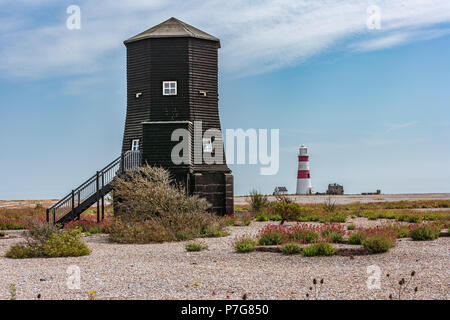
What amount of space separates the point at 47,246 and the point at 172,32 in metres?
16.7

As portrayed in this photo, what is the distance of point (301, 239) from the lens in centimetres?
1633

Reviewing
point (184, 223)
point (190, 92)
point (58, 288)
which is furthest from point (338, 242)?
point (190, 92)

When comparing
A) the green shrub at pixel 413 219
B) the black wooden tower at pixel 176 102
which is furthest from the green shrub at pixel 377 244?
the black wooden tower at pixel 176 102

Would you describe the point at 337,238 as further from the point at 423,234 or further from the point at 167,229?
the point at 167,229

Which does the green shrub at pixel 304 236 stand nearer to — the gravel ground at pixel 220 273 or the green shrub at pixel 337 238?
the green shrub at pixel 337 238

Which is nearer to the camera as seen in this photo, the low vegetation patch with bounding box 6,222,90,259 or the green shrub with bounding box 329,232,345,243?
the low vegetation patch with bounding box 6,222,90,259

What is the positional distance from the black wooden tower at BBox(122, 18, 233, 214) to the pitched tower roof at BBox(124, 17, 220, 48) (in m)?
0.05

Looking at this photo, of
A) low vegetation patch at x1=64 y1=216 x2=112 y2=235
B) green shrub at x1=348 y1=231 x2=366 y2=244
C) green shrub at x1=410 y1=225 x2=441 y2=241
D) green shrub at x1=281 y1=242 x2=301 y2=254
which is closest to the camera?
green shrub at x1=281 y1=242 x2=301 y2=254

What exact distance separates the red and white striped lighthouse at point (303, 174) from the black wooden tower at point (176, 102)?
33.9 meters

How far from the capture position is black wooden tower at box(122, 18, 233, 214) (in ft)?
90.3

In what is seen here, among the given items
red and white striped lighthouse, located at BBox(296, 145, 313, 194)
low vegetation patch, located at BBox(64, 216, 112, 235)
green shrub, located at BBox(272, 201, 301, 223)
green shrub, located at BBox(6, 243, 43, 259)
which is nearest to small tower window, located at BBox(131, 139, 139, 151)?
low vegetation patch, located at BBox(64, 216, 112, 235)

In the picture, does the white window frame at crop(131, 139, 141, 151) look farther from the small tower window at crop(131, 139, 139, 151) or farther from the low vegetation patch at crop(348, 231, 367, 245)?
the low vegetation patch at crop(348, 231, 367, 245)

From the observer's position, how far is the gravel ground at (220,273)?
9.47 m
